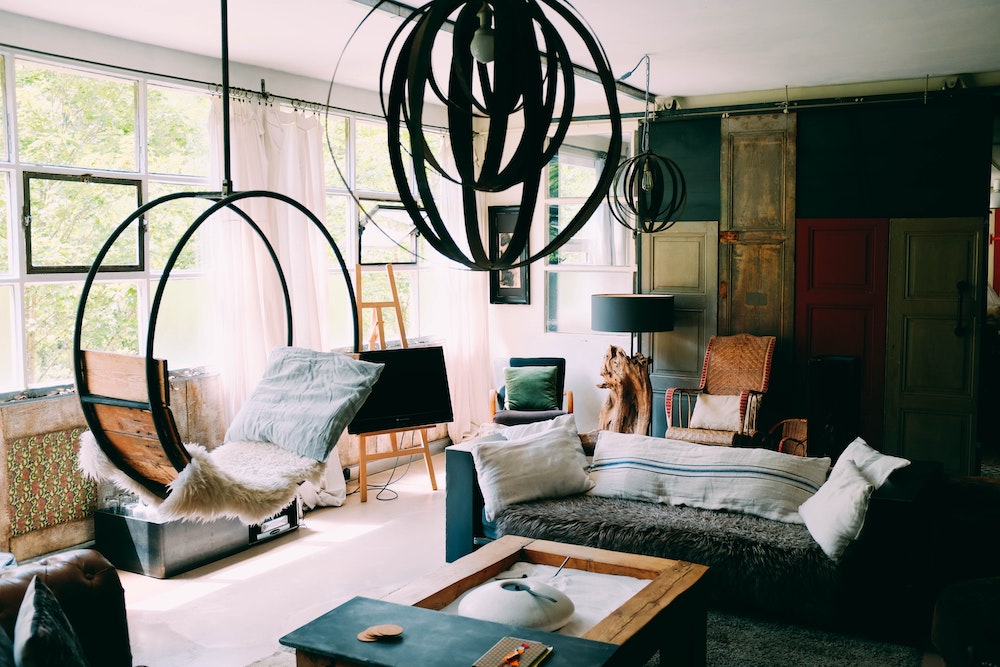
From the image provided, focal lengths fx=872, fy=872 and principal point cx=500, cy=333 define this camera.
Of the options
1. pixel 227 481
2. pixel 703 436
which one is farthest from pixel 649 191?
pixel 227 481

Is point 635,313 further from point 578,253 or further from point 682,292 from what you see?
point 578,253

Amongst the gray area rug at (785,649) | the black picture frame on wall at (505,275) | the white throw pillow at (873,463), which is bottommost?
the gray area rug at (785,649)

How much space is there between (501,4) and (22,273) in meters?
3.86

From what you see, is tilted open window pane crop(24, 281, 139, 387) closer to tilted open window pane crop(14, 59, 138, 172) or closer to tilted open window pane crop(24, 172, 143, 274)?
tilted open window pane crop(24, 172, 143, 274)

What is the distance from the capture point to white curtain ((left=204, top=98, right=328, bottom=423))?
211 inches

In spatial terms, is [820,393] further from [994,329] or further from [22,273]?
[22,273]

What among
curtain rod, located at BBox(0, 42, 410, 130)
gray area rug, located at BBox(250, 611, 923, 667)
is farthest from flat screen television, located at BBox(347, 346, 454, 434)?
gray area rug, located at BBox(250, 611, 923, 667)

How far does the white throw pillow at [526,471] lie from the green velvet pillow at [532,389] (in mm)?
2371

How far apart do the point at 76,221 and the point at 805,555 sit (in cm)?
403

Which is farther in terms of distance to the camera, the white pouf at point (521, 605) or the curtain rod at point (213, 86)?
the curtain rod at point (213, 86)

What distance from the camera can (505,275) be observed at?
25.7 feet

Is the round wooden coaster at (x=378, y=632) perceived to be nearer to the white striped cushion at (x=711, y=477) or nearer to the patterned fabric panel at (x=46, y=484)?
the white striped cushion at (x=711, y=477)

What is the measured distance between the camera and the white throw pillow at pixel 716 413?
6.26 metres

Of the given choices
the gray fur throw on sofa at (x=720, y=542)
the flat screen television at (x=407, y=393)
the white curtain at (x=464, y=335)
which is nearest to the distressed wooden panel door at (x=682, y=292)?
the white curtain at (x=464, y=335)
